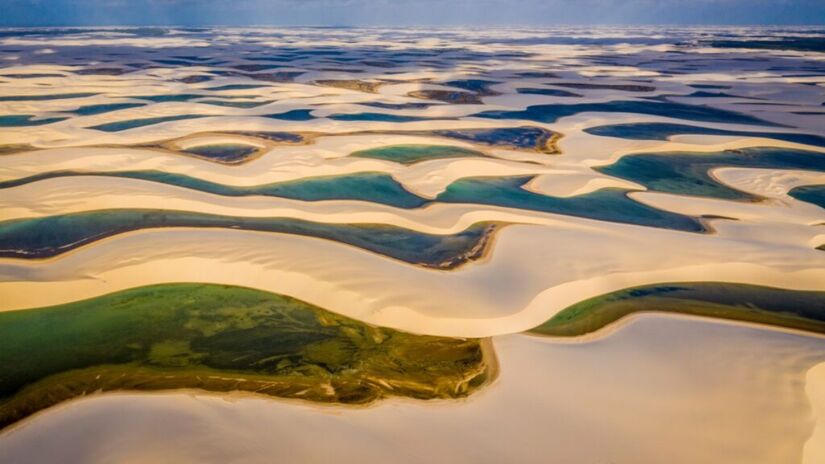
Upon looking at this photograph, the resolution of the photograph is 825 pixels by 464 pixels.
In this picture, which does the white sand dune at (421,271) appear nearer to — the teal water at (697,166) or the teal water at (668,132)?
the teal water at (697,166)

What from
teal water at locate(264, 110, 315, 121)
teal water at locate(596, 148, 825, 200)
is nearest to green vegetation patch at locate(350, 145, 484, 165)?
teal water at locate(596, 148, 825, 200)

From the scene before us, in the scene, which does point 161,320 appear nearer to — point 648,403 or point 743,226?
point 648,403

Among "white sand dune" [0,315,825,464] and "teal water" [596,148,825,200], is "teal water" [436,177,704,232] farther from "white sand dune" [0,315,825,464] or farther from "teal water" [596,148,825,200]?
"white sand dune" [0,315,825,464]

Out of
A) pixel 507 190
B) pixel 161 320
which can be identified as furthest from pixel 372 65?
pixel 161 320

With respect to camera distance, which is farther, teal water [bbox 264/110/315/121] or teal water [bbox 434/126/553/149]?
teal water [bbox 264/110/315/121]

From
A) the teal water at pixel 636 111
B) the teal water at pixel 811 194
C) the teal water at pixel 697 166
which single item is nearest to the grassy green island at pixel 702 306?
the teal water at pixel 697 166

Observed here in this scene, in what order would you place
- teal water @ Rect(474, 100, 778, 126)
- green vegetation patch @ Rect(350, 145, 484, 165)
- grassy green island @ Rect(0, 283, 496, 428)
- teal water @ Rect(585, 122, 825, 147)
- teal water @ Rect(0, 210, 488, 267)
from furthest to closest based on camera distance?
teal water @ Rect(474, 100, 778, 126) → teal water @ Rect(585, 122, 825, 147) → green vegetation patch @ Rect(350, 145, 484, 165) → teal water @ Rect(0, 210, 488, 267) → grassy green island @ Rect(0, 283, 496, 428)

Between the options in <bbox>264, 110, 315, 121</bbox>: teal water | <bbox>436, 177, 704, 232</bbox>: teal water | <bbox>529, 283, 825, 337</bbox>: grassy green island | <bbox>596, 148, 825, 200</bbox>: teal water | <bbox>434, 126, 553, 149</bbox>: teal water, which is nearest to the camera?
<bbox>529, 283, 825, 337</bbox>: grassy green island
